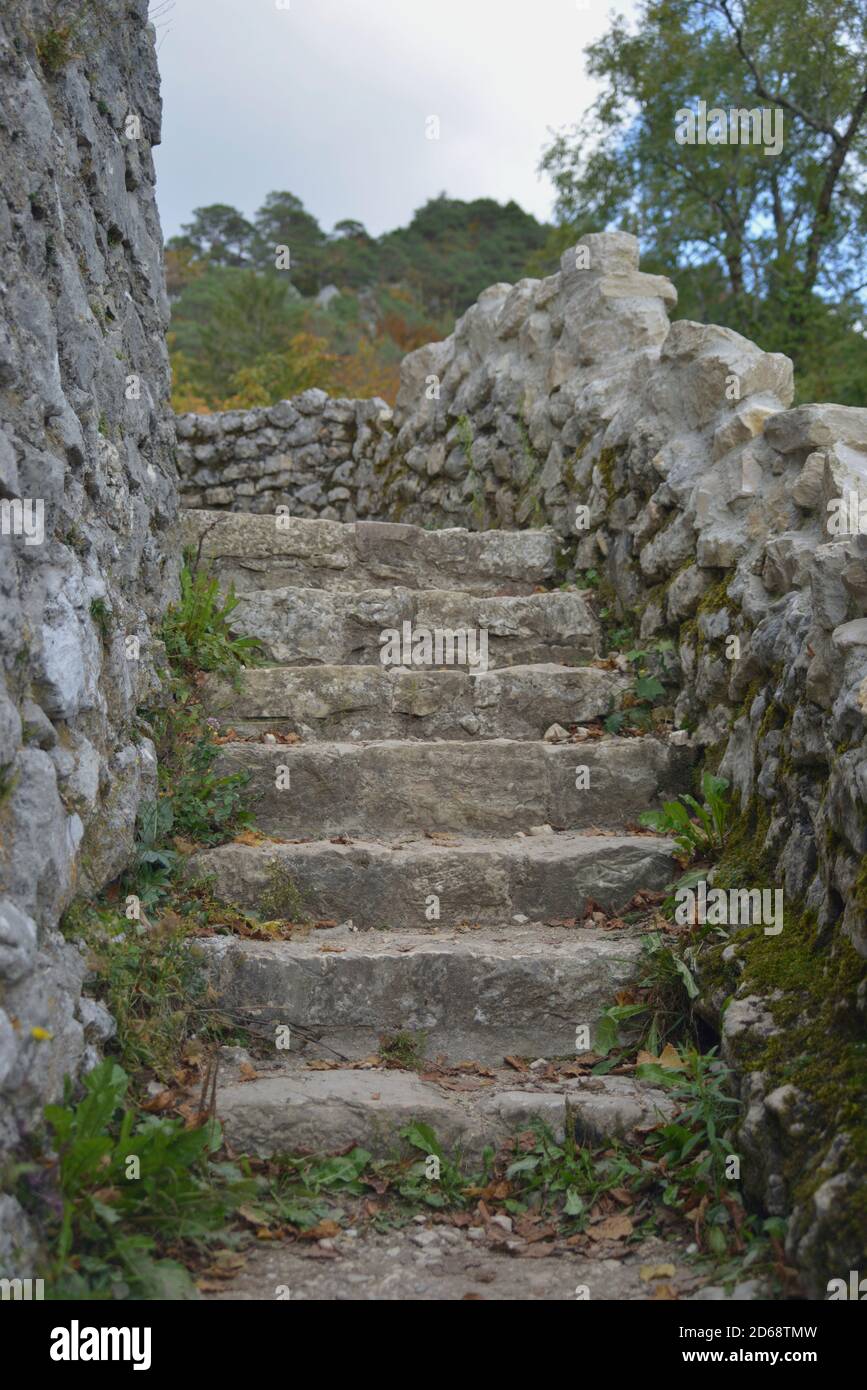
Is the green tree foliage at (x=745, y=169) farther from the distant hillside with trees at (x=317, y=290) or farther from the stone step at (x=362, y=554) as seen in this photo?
the stone step at (x=362, y=554)

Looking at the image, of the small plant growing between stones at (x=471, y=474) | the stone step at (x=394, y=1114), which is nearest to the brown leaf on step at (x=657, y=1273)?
the stone step at (x=394, y=1114)

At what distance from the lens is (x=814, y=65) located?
13328mm

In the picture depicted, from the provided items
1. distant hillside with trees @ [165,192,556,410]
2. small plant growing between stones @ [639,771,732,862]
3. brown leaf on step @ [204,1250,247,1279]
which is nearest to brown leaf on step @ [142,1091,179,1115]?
brown leaf on step @ [204,1250,247,1279]

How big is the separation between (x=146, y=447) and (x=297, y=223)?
1088 inches

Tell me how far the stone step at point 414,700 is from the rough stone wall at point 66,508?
23.4 inches

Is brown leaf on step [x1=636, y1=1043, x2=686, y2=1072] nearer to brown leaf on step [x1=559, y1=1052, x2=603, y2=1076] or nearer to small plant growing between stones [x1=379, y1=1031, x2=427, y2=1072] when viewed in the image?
brown leaf on step [x1=559, y1=1052, x2=603, y2=1076]

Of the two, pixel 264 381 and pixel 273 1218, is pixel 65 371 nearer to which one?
pixel 273 1218

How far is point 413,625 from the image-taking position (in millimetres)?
5211

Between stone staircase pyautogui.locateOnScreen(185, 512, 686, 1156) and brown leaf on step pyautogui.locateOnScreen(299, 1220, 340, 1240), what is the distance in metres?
0.24

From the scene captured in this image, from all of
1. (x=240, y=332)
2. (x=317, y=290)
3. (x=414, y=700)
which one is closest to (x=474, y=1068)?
(x=414, y=700)

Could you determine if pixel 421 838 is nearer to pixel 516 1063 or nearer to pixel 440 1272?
pixel 516 1063

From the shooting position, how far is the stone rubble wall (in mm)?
2828

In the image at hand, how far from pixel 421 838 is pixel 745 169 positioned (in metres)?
13.0
